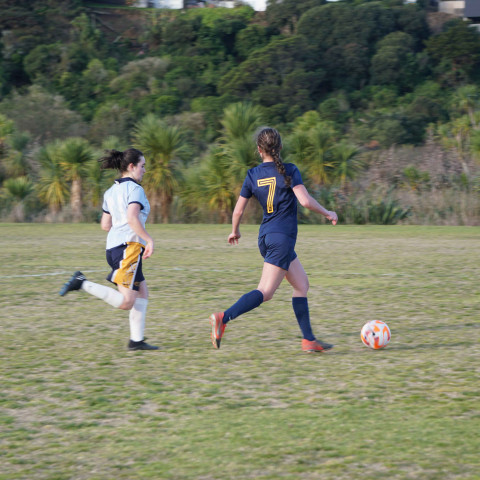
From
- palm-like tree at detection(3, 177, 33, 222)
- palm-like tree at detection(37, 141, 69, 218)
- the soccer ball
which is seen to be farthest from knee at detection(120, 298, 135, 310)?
palm-like tree at detection(3, 177, 33, 222)

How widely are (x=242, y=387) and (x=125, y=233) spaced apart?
1.58m

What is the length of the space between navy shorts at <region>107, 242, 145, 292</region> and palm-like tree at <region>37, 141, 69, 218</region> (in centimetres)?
1942

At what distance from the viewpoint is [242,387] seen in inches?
192

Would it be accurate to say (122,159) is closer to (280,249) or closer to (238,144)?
(280,249)

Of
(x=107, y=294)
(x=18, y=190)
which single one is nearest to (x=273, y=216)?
(x=107, y=294)

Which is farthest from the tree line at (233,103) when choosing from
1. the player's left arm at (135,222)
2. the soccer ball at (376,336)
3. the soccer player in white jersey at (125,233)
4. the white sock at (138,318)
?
the player's left arm at (135,222)

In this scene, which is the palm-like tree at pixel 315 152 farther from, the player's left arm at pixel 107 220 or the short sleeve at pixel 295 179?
the short sleeve at pixel 295 179

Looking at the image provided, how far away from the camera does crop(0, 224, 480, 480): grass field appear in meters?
3.56

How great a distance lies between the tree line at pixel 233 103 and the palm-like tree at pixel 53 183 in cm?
5

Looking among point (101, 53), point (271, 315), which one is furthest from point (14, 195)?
point (101, 53)

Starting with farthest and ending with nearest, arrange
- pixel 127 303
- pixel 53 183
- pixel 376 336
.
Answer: pixel 53 183 < pixel 376 336 < pixel 127 303

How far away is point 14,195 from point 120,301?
842 inches

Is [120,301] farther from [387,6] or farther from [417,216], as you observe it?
[387,6]

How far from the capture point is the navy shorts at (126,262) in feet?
18.8
